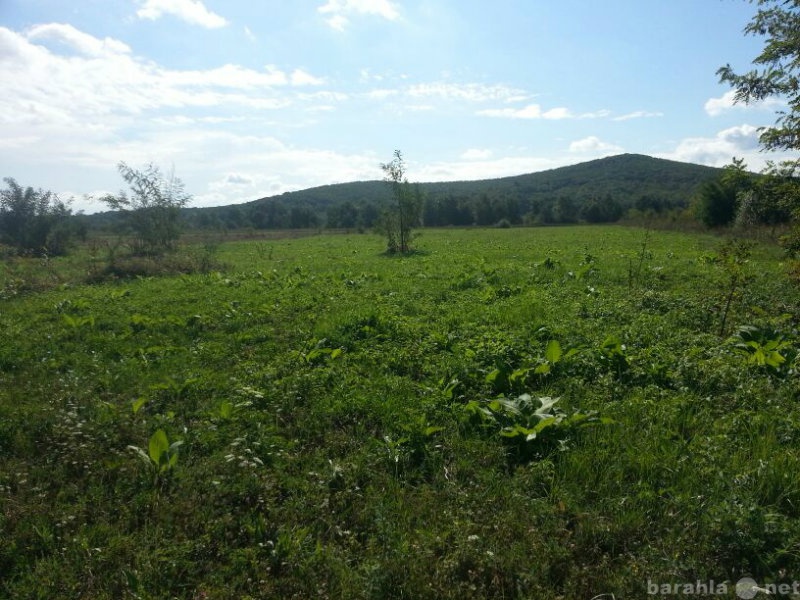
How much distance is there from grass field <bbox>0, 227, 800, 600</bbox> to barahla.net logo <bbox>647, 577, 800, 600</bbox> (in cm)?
6

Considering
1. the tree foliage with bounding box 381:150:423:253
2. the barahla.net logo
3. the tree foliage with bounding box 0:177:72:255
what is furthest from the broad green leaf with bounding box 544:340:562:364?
the tree foliage with bounding box 0:177:72:255

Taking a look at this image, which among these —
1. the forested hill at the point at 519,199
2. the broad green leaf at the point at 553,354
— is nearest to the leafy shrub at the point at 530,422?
the broad green leaf at the point at 553,354

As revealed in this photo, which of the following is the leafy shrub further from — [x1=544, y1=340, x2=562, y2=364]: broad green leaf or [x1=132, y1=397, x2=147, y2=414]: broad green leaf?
[x1=132, y1=397, x2=147, y2=414]: broad green leaf

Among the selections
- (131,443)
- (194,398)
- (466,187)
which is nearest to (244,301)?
(194,398)

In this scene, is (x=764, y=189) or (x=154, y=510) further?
(x=764, y=189)

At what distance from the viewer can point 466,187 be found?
160875 millimetres

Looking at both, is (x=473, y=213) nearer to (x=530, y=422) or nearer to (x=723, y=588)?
(x=530, y=422)

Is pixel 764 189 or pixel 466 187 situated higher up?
pixel 466 187

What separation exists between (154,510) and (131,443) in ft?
4.53

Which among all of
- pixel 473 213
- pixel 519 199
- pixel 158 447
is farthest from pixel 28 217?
pixel 519 199

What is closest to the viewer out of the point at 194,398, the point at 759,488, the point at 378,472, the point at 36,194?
the point at 759,488

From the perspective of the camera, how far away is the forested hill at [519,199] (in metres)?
89.2

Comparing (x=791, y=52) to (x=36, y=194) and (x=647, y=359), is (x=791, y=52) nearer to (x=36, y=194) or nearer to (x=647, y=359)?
(x=647, y=359)

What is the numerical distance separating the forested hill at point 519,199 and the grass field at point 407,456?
156 ft
